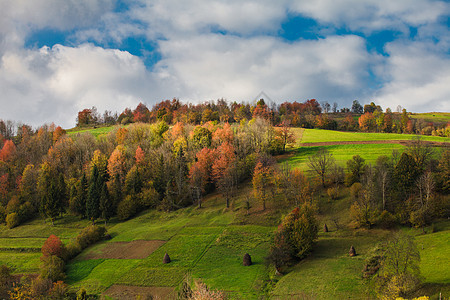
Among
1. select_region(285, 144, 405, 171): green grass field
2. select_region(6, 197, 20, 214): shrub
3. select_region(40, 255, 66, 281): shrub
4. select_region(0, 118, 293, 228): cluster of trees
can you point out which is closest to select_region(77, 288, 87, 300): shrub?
select_region(40, 255, 66, 281): shrub

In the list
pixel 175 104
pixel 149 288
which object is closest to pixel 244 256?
pixel 149 288

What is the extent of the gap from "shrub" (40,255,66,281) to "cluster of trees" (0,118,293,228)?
2251 centimetres

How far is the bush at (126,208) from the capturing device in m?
79.8

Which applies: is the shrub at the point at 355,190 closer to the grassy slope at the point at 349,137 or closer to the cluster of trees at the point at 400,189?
the cluster of trees at the point at 400,189

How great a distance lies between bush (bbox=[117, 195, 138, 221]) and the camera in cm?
7975

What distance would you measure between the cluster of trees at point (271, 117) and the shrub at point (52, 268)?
82558 mm

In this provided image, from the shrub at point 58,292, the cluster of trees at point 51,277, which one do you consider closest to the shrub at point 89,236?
the cluster of trees at point 51,277

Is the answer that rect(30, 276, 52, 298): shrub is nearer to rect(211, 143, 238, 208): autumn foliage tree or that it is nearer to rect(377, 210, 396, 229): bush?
rect(211, 143, 238, 208): autumn foliage tree

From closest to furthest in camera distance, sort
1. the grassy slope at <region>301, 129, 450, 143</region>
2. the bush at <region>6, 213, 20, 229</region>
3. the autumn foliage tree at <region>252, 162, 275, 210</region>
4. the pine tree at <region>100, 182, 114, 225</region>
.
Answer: the autumn foliage tree at <region>252, 162, 275, 210</region>
the pine tree at <region>100, 182, 114, 225</region>
the bush at <region>6, 213, 20, 229</region>
the grassy slope at <region>301, 129, 450, 143</region>

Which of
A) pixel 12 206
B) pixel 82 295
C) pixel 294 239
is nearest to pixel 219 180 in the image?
pixel 294 239

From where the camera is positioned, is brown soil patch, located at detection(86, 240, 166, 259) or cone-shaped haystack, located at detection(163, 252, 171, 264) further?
brown soil patch, located at detection(86, 240, 166, 259)

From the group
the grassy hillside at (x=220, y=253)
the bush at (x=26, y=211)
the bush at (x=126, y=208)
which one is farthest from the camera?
the bush at (x=26, y=211)

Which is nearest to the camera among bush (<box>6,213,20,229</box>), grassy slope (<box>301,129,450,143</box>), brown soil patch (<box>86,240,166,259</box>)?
brown soil patch (<box>86,240,166,259</box>)

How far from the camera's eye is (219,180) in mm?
82000
